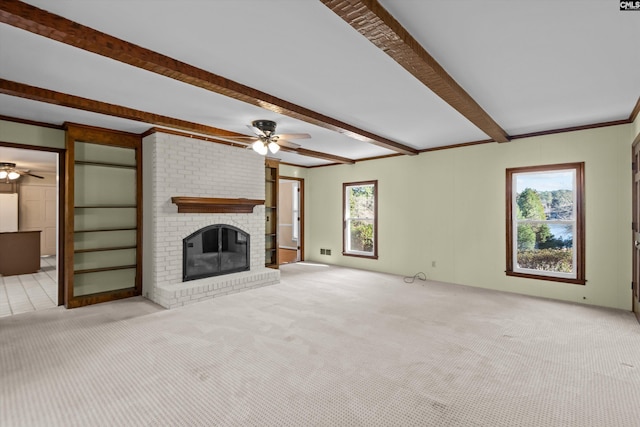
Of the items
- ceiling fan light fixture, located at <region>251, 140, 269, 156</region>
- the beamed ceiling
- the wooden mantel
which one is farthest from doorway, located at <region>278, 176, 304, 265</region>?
the beamed ceiling

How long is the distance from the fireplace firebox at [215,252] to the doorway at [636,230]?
537cm

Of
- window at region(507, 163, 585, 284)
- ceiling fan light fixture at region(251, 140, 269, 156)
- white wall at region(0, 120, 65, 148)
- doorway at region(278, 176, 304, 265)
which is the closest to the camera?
white wall at region(0, 120, 65, 148)

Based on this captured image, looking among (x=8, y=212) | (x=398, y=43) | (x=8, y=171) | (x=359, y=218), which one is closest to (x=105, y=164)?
(x=398, y=43)

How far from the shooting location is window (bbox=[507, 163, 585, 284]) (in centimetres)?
438

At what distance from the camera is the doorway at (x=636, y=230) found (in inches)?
144

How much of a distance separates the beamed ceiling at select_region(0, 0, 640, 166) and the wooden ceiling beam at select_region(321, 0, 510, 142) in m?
0.01

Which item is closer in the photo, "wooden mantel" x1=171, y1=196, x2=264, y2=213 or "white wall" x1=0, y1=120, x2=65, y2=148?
"white wall" x1=0, y1=120, x2=65, y2=148

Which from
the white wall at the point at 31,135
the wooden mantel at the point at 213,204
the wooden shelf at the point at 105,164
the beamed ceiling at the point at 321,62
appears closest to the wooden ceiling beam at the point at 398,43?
the beamed ceiling at the point at 321,62

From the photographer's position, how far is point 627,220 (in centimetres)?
400

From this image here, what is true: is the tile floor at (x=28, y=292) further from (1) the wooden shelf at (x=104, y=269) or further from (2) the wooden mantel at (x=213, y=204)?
(2) the wooden mantel at (x=213, y=204)

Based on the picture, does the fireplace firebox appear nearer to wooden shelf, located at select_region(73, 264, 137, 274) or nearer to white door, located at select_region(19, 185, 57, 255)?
wooden shelf, located at select_region(73, 264, 137, 274)

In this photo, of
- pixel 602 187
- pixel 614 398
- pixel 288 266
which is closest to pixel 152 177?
pixel 288 266

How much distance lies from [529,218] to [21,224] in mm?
12349

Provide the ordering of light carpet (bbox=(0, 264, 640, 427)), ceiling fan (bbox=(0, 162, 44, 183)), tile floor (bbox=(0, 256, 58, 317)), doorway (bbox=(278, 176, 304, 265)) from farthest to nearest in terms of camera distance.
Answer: doorway (bbox=(278, 176, 304, 265)), ceiling fan (bbox=(0, 162, 44, 183)), tile floor (bbox=(0, 256, 58, 317)), light carpet (bbox=(0, 264, 640, 427))
